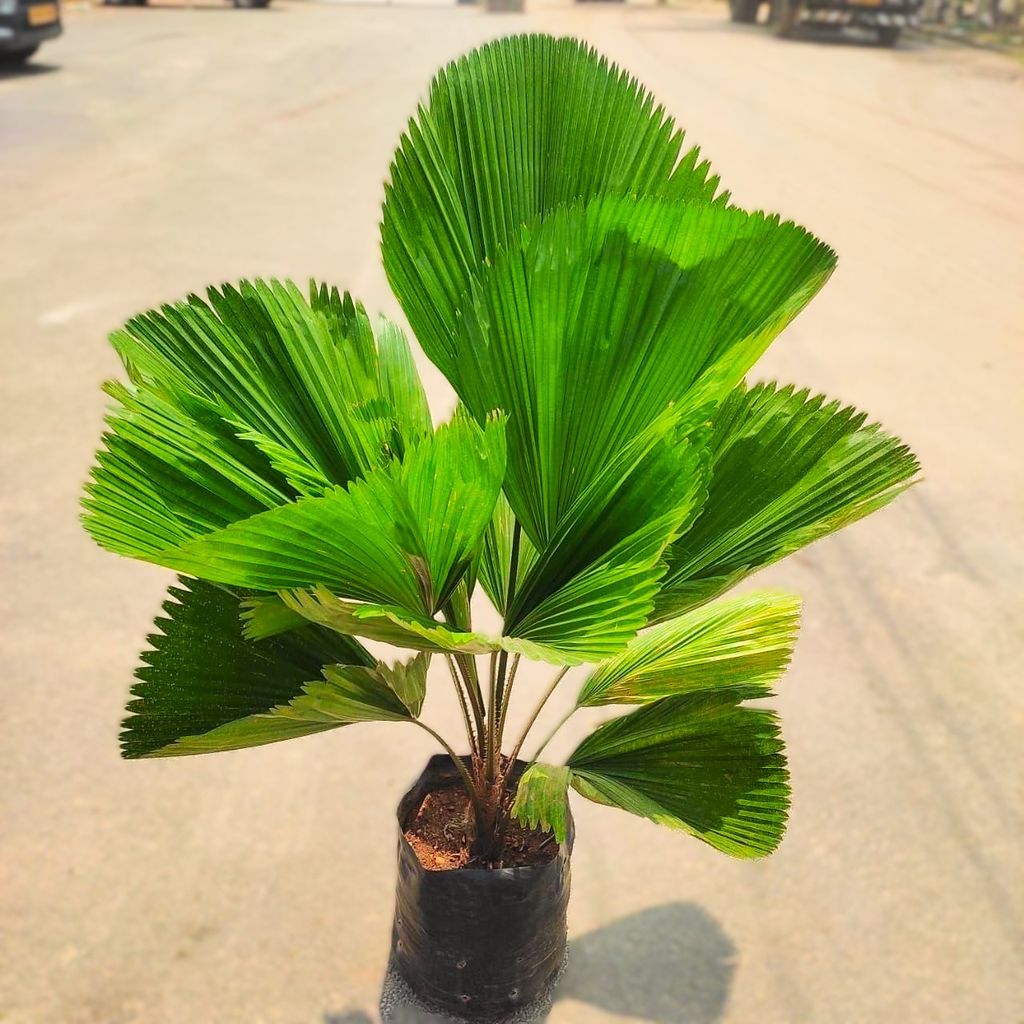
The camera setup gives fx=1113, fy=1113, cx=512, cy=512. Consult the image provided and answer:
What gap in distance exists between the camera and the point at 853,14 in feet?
37.8

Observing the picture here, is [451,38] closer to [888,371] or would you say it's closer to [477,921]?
[888,371]

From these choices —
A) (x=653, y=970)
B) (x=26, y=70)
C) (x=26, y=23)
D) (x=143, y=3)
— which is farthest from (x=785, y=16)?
(x=653, y=970)

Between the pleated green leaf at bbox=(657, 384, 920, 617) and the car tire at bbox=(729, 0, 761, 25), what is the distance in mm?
15062

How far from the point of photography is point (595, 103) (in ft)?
2.93

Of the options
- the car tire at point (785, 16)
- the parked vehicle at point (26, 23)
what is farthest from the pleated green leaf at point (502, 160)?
the car tire at point (785, 16)

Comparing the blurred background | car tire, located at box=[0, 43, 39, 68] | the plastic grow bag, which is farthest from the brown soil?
car tire, located at box=[0, 43, 39, 68]

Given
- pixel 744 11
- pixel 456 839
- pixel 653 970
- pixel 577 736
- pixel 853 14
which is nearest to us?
pixel 456 839

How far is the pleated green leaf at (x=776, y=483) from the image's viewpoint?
34.8 inches

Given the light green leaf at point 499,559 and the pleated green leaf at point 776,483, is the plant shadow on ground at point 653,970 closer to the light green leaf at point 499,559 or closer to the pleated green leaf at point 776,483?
the light green leaf at point 499,559

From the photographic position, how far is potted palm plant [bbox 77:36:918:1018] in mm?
737

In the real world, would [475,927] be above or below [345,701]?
below

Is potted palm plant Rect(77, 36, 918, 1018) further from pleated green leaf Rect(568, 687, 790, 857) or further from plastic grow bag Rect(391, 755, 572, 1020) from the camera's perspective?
plastic grow bag Rect(391, 755, 572, 1020)

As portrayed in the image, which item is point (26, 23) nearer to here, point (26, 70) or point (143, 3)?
point (26, 70)

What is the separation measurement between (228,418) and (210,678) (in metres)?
0.23
